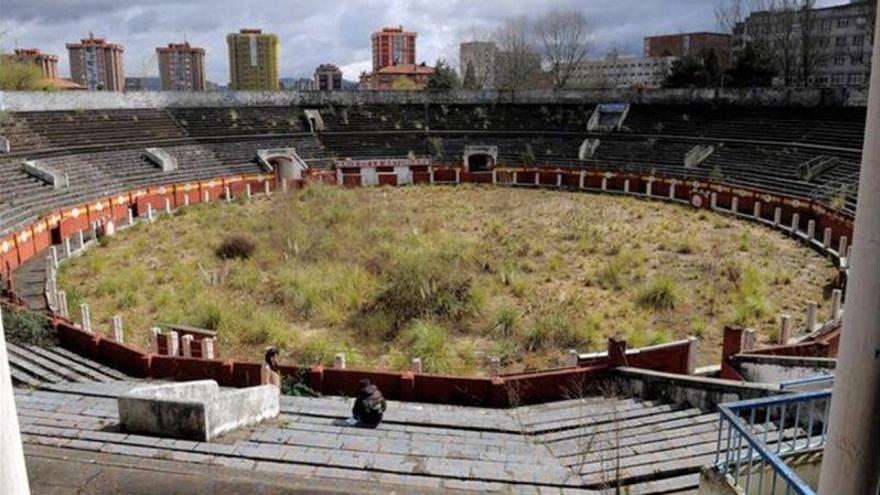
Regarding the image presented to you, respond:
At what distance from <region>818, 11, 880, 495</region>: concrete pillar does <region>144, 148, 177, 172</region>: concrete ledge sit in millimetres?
35585

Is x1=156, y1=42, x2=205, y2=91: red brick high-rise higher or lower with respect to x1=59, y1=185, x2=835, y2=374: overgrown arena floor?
higher

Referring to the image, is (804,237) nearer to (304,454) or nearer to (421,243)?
(421,243)

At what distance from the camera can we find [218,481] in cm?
891

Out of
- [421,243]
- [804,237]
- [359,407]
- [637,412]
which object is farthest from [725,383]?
[804,237]

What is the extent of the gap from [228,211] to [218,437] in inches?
900

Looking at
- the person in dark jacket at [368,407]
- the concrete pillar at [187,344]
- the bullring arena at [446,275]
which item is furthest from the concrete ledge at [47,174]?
the person in dark jacket at [368,407]

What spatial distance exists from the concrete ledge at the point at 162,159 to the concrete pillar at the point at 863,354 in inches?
1401

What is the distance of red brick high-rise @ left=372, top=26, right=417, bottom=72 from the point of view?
153 meters

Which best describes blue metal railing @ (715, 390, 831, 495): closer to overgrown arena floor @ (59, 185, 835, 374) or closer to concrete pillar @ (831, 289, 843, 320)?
overgrown arena floor @ (59, 185, 835, 374)

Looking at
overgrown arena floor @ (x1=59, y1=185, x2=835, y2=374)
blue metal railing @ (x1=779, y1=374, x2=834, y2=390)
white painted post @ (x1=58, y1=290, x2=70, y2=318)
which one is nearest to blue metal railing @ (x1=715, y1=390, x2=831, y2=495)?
blue metal railing @ (x1=779, y1=374, x2=834, y2=390)

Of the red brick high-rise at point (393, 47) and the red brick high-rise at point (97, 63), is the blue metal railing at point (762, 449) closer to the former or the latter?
the red brick high-rise at point (97, 63)

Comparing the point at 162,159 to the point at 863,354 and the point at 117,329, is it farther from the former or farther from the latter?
the point at 863,354

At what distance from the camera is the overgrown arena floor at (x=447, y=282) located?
16.1 metres

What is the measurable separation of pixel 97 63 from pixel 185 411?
119 metres
